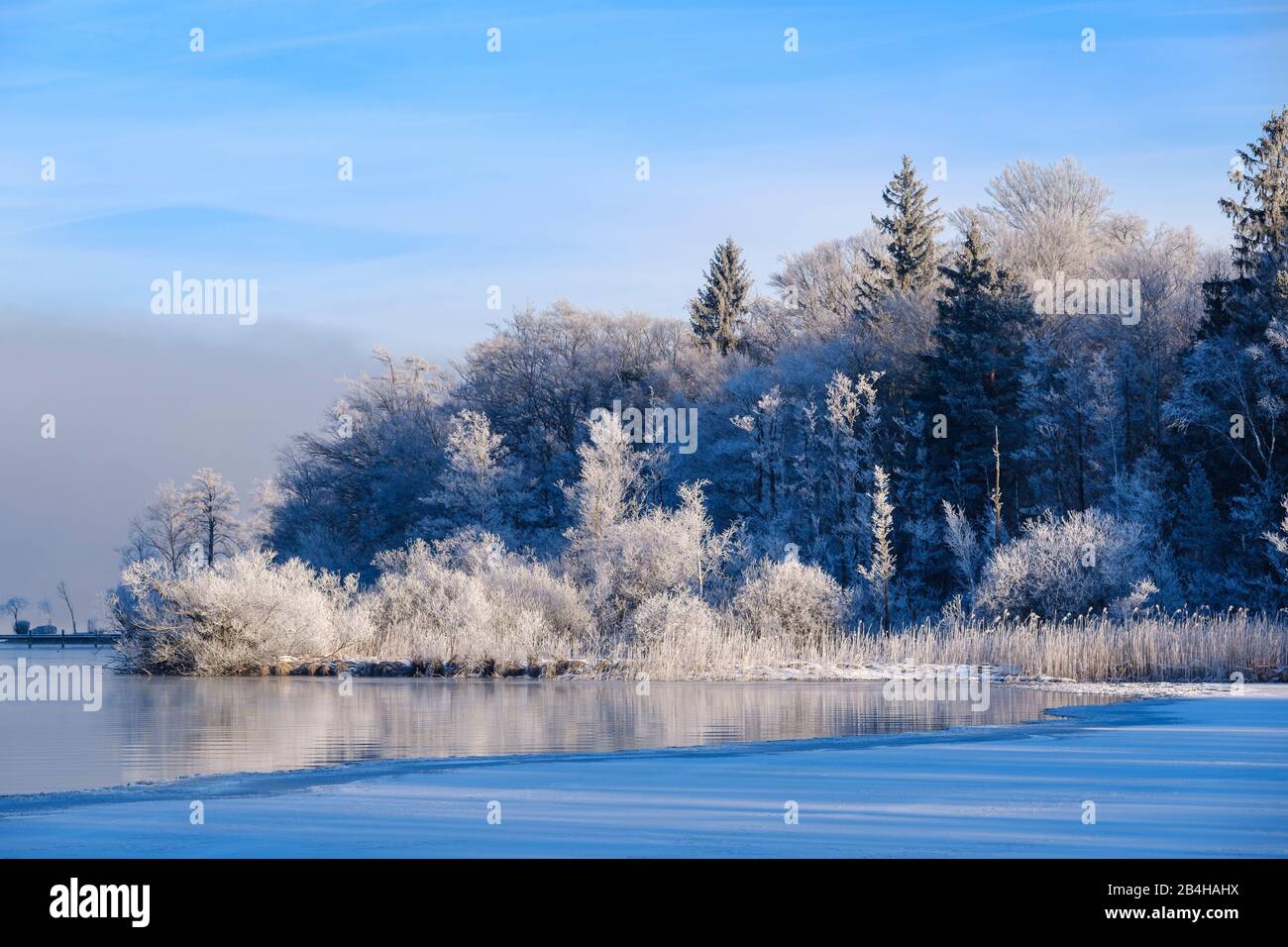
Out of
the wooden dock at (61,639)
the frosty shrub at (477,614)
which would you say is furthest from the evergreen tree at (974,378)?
the wooden dock at (61,639)

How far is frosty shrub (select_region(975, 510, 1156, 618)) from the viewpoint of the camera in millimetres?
33906

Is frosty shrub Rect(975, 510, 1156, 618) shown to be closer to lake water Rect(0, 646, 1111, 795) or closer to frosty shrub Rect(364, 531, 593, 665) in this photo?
lake water Rect(0, 646, 1111, 795)

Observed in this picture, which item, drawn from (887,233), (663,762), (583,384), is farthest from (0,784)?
(887,233)

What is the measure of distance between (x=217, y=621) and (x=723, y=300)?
38.4 metres

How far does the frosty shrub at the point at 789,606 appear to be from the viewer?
114ft

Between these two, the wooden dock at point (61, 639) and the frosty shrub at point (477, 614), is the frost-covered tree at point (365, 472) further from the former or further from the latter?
the frosty shrub at point (477, 614)

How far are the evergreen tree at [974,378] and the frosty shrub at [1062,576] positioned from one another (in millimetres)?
9986

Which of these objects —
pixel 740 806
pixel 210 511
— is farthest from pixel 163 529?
pixel 740 806

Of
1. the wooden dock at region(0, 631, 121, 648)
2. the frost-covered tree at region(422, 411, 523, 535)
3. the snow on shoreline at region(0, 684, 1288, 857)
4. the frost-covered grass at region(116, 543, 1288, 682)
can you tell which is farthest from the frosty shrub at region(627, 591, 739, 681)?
the wooden dock at region(0, 631, 121, 648)

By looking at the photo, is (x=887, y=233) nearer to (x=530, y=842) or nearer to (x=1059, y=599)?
(x=1059, y=599)

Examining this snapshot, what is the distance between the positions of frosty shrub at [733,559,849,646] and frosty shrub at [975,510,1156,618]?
142 inches
